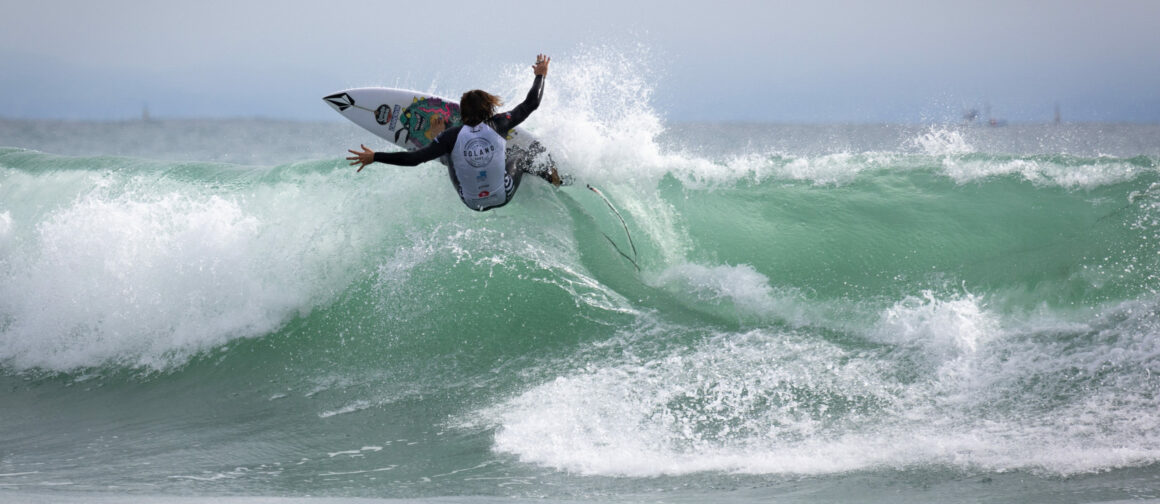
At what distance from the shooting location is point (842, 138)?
49.1 m

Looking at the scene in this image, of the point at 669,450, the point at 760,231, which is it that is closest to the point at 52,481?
the point at 669,450

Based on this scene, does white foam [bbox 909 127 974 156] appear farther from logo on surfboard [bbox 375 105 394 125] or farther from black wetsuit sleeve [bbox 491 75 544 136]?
logo on surfboard [bbox 375 105 394 125]

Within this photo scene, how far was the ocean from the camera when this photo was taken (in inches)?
144

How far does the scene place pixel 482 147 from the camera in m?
5.26

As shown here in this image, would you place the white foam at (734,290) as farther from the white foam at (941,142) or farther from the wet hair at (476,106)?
the white foam at (941,142)

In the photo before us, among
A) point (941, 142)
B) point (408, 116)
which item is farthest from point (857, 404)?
point (941, 142)

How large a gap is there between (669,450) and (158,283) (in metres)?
4.73

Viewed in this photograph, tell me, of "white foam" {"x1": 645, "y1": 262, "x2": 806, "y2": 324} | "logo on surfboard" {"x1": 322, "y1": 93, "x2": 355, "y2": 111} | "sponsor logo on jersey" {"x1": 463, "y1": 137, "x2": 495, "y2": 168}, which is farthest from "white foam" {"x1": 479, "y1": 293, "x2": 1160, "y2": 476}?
"logo on surfboard" {"x1": 322, "y1": 93, "x2": 355, "y2": 111}

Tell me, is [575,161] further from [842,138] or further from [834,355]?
→ [842,138]

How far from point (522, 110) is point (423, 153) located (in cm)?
75

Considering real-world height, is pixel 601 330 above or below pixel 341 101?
below

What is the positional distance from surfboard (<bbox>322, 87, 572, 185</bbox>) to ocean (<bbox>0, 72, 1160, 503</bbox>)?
0.76 feet

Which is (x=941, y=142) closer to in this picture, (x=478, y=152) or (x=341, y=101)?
(x=478, y=152)

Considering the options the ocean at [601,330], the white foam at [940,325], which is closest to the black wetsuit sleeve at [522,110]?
the ocean at [601,330]
